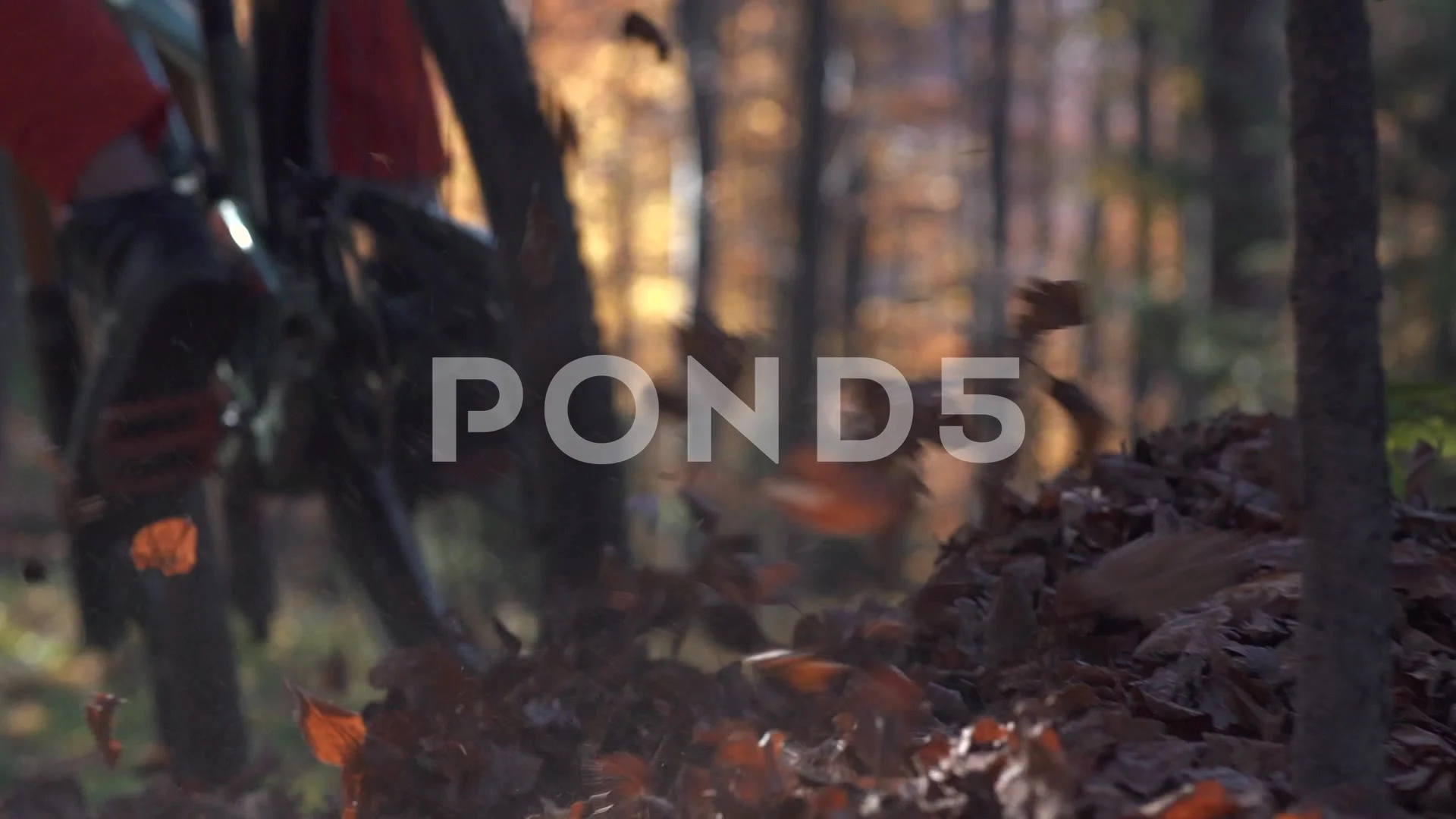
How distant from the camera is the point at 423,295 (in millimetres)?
3111

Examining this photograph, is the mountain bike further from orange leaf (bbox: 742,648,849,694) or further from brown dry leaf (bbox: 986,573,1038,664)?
brown dry leaf (bbox: 986,573,1038,664)

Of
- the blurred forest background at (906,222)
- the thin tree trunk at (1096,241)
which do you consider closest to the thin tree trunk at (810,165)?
the blurred forest background at (906,222)

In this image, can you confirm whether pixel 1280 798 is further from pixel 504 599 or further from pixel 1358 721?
pixel 504 599

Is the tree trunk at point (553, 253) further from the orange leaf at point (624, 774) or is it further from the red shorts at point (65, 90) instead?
the orange leaf at point (624, 774)

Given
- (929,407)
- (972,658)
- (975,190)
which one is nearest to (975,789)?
(972,658)

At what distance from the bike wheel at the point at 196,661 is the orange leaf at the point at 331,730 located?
835 millimetres

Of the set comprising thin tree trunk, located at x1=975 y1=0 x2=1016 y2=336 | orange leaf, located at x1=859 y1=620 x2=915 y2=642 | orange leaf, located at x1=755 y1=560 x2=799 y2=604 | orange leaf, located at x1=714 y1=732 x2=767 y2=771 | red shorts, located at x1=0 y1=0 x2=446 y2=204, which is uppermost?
thin tree trunk, located at x1=975 y1=0 x2=1016 y2=336

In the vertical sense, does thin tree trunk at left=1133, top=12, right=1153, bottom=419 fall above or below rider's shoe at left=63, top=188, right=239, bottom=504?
above

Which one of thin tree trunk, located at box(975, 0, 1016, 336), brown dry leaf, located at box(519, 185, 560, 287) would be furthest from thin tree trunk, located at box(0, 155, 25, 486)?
thin tree trunk, located at box(975, 0, 1016, 336)

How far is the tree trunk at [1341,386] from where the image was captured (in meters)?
1.51

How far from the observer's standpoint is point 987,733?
5.62 ft

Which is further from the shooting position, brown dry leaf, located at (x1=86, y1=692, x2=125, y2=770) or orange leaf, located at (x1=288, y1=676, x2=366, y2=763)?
brown dry leaf, located at (x1=86, y1=692, x2=125, y2=770)

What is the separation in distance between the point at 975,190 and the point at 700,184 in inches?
479

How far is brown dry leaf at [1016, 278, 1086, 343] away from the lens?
2.24 metres
